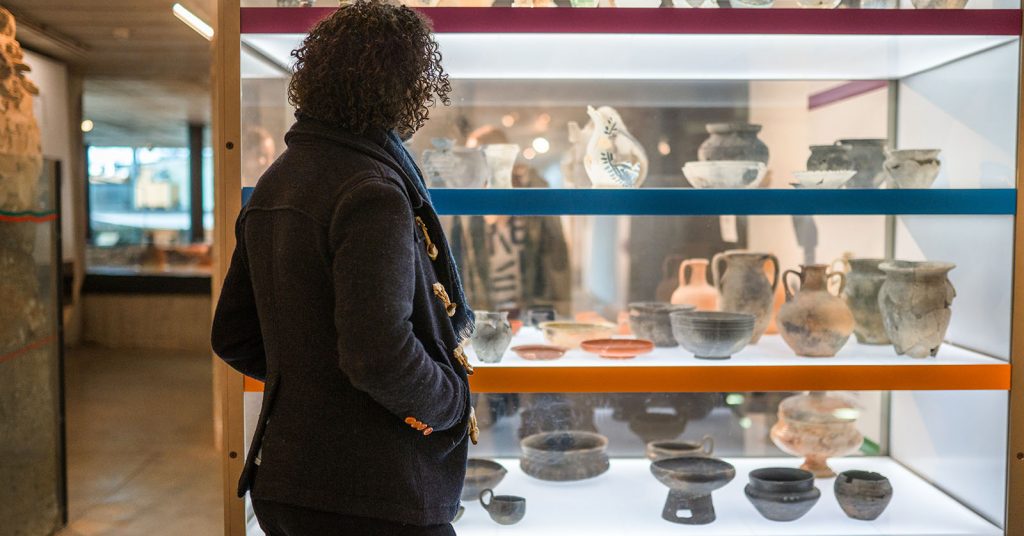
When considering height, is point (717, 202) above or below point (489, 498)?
above

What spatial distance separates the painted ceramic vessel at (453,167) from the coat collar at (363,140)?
851mm

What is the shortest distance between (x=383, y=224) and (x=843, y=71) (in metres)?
1.98

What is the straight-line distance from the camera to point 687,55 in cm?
246

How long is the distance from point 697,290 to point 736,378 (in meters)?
0.62

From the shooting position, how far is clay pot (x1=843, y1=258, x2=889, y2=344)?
2521mm

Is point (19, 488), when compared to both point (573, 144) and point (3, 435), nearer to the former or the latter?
point (3, 435)

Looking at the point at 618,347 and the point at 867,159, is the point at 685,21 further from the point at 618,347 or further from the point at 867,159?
the point at 618,347

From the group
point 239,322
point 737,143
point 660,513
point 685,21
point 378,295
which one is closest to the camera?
point 378,295

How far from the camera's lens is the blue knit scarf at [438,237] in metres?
1.46

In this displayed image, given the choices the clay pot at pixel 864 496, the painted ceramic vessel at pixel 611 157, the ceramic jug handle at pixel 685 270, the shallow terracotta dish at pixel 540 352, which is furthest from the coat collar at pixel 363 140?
the clay pot at pixel 864 496

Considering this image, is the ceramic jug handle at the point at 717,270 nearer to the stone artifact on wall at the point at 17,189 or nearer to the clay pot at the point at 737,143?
the clay pot at the point at 737,143

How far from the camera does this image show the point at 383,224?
1.28 m

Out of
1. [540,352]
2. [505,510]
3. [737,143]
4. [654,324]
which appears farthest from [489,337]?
[737,143]

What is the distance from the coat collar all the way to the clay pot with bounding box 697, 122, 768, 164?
4.33 feet
